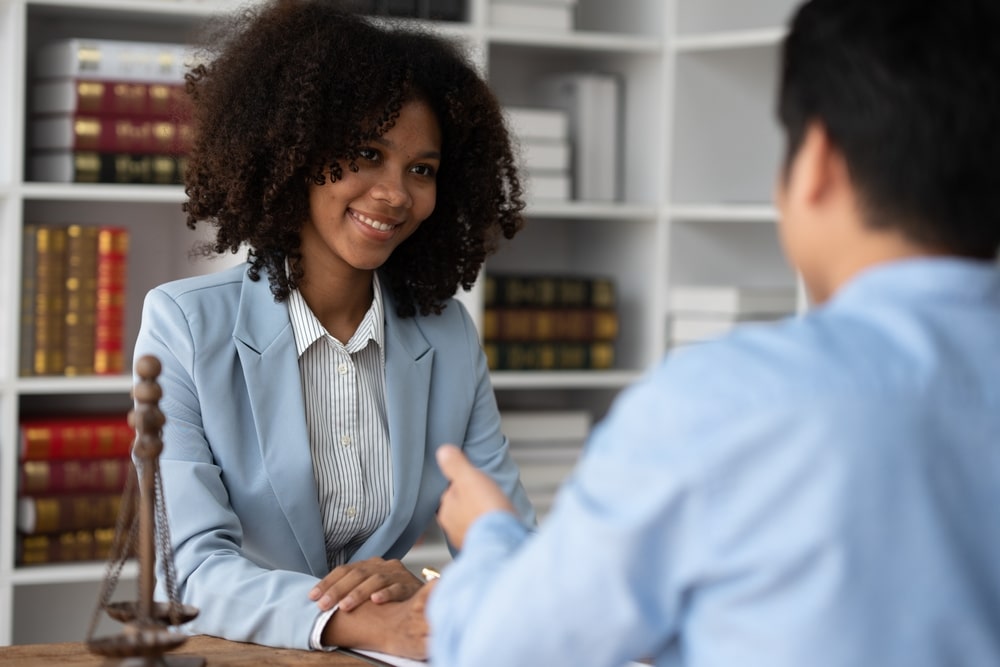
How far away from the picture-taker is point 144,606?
107 centimetres

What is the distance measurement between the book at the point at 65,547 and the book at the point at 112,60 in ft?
3.53

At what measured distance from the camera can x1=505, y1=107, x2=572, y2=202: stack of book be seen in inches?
125

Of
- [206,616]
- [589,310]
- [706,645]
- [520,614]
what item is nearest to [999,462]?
[706,645]

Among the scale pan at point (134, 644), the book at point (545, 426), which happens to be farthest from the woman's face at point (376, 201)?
the book at point (545, 426)

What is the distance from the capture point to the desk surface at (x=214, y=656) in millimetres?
1304

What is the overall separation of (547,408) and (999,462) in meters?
2.84

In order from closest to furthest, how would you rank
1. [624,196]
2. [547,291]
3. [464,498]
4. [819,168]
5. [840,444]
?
[840,444], [819,168], [464,498], [547,291], [624,196]

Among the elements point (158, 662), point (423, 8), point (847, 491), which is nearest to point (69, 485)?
point (423, 8)

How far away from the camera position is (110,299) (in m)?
2.89

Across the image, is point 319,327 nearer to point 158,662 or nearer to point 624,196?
point 158,662

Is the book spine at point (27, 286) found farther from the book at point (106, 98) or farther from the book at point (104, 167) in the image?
the book at point (106, 98)

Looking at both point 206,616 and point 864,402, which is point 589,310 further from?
point 864,402

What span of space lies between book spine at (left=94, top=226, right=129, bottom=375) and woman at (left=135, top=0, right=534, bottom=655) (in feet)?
3.11

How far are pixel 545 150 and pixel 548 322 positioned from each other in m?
0.46
